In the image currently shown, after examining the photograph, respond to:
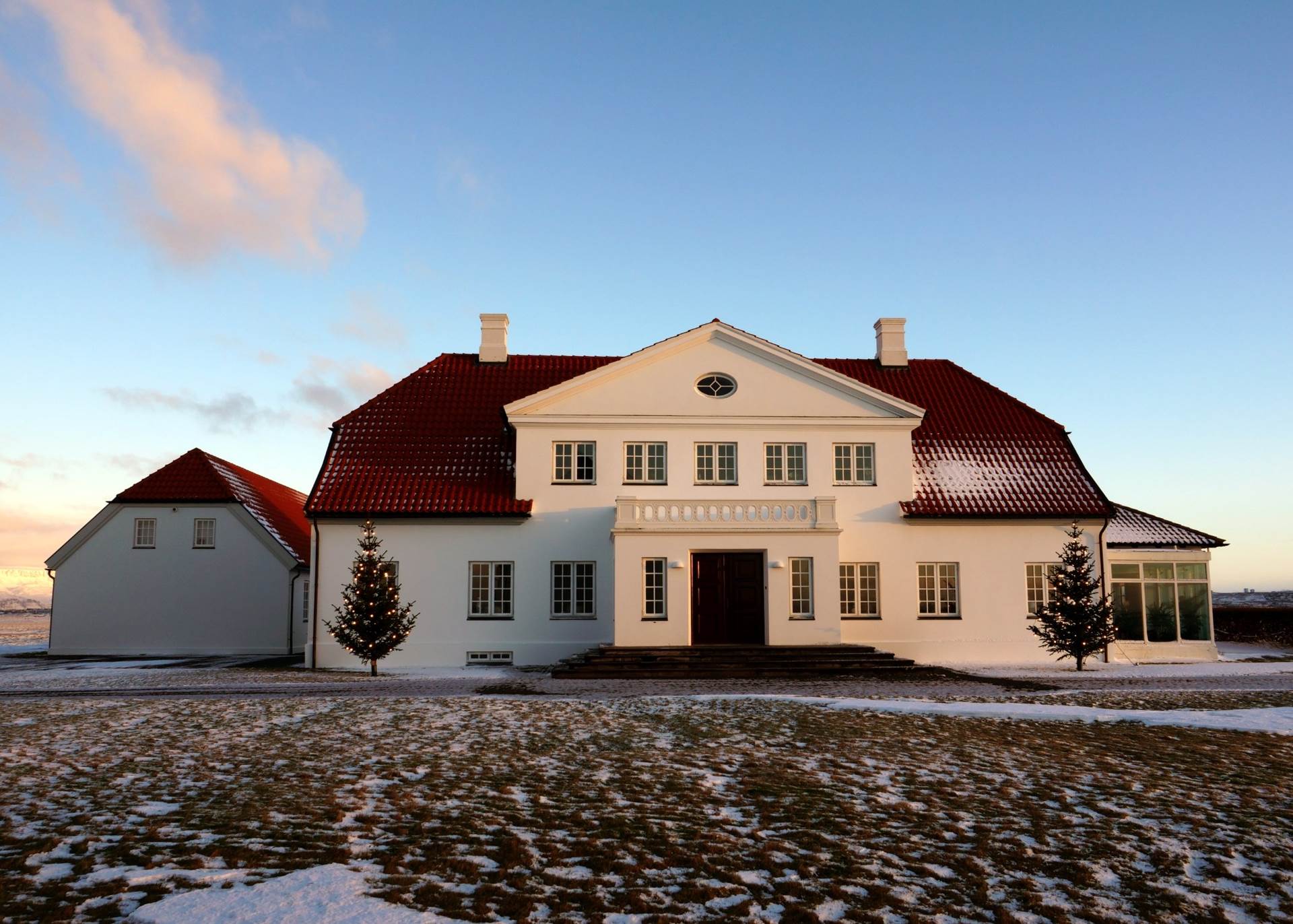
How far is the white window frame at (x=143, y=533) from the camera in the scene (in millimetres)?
31391

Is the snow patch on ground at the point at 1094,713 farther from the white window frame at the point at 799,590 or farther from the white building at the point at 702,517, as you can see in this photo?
the white building at the point at 702,517

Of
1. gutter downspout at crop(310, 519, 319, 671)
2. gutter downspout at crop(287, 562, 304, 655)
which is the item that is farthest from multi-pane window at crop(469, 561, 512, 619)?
gutter downspout at crop(287, 562, 304, 655)

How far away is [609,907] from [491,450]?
2105cm

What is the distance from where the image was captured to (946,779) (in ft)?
29.4

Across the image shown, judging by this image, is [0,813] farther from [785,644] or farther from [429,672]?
[785,644]

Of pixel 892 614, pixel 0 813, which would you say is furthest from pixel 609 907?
pixel 892 614

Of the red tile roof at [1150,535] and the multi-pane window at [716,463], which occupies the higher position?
the multi-pane window at [716,463]

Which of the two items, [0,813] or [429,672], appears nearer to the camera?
[0,813]

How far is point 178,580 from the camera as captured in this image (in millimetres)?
31062

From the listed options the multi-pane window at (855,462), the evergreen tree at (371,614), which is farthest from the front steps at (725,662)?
the multi-pane window at (855,462)

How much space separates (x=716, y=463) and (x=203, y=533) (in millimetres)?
17015

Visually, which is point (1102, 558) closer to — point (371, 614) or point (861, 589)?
point (861, 589)

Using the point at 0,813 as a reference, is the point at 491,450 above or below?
above

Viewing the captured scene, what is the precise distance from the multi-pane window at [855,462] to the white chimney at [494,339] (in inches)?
400
